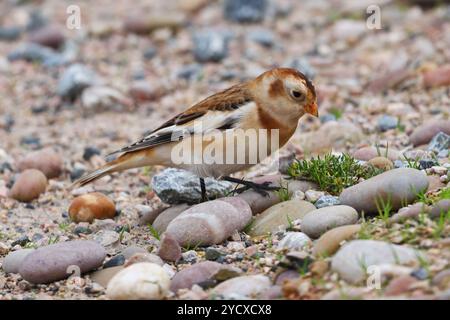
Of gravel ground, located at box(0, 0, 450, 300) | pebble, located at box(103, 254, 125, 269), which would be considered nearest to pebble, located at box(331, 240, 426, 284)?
gravel ground, located at box(0, 0, 450, 300)

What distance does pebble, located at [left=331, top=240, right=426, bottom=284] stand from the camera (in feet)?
13.8

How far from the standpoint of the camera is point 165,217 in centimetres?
579

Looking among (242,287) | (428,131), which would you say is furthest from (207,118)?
(428,131)

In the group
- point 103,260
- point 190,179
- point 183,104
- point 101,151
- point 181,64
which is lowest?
point 103,260

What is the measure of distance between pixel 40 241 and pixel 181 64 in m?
5.21

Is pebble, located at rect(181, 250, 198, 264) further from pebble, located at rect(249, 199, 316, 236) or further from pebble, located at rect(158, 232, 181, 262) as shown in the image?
pebble, located at rect(249, 199, 316, 236)

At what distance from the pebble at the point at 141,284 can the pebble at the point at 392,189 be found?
134 centimetres

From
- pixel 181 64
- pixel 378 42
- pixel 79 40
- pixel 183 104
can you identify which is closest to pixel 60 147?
pixel 183 104

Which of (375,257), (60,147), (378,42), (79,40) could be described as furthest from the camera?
(79,40)

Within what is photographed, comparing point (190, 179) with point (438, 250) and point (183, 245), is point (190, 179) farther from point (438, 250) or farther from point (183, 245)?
point (438, 250)

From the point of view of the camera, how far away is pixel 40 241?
5.82 metres

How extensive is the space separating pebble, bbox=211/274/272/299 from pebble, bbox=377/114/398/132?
3.39 metres

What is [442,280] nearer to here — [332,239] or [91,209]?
[332,239]

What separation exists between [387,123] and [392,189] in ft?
8.77
